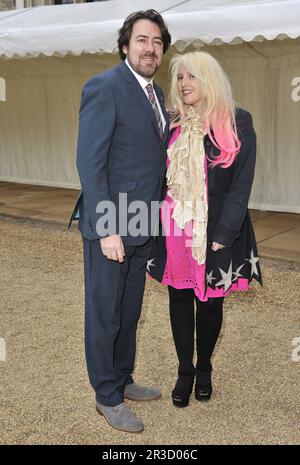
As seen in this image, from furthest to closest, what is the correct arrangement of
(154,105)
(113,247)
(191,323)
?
(191,323) < (154,105) < (113,247)

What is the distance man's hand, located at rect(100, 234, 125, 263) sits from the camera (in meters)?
2.35

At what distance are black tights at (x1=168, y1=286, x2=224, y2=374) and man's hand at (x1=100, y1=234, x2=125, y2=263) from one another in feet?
1.54

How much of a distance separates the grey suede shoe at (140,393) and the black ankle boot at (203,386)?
21 cm

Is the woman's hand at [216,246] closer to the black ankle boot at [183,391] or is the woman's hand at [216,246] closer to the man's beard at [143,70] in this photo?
the black ankle boot at [183,391]

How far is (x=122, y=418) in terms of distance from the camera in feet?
8.57

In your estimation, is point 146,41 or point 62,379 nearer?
point 146,41

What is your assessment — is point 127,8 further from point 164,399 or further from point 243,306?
point 164,399

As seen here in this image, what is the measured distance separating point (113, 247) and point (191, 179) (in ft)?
1.61

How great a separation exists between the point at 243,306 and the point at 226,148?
2004 mm

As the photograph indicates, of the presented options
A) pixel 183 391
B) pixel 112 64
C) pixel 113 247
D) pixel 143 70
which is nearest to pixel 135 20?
pixel 143 70

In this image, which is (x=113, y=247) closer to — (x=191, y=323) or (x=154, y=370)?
(x=191, y=323)

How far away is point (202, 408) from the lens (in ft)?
9.23

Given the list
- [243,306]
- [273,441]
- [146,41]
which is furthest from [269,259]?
[146,41]

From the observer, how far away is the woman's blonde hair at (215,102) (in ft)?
8.07
